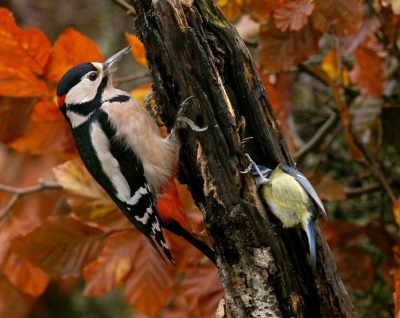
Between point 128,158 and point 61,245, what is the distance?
0.47 meters

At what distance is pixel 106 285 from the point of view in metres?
2.42

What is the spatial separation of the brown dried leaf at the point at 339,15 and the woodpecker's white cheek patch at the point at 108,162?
90 cm

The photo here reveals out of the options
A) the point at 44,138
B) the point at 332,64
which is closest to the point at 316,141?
the point at 332,64

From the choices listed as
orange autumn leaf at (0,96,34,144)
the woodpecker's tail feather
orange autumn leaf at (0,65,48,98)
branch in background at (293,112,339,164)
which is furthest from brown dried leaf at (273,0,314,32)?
orange autumn leaf at (0,96,34,144)

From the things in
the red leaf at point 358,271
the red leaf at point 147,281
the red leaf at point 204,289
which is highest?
the red leaf at point 147,281

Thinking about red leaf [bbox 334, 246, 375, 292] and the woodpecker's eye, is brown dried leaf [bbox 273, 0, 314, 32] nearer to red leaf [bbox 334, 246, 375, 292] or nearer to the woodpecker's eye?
the woodpecker's eye

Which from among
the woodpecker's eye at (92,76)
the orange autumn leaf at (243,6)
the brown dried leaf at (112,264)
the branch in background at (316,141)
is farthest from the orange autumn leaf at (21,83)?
the branch in background at (316,141)

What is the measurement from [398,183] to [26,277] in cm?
193

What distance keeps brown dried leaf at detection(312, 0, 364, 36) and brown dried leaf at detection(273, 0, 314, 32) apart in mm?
34

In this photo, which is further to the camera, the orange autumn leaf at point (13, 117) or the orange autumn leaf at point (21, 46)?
the orange autumn leaf at point (13, 117)

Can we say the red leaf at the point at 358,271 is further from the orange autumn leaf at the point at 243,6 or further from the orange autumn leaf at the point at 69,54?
the orange autumn leaf at the point at 69,54

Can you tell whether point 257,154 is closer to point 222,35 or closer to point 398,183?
point 222,35

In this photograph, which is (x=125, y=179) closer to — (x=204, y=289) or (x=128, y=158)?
(x=128, y=158)

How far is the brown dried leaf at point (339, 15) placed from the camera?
2.08 meters
